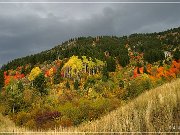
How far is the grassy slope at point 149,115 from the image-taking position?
468 inches

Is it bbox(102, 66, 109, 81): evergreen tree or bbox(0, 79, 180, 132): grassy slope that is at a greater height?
bbox(102, 66, 109, 81): evergreen tree

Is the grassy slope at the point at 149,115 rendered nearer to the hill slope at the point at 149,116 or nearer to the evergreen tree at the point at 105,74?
the hill slope at the point at 149,116

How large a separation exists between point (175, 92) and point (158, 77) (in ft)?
595

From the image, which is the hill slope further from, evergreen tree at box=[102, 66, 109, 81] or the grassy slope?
evergreen tree at box=[102, 66, 109, 81]

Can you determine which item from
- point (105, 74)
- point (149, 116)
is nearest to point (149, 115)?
point (149, 116)

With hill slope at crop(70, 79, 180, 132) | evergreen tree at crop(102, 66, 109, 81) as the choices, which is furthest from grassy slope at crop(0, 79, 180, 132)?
evergreen tree at crop(102, 66, 109, 81)

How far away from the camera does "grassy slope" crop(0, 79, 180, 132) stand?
468 inches

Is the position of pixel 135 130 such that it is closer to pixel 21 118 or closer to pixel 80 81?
pixel 21 118

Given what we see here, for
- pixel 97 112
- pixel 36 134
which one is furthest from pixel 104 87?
pixel 36 134

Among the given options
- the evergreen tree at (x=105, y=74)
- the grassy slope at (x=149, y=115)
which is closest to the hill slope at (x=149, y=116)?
the grassy slope at (x=149, y=115)

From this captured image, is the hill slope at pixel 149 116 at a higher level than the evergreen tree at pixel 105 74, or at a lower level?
lower

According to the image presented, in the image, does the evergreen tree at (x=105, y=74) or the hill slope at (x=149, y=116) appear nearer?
the hill slope at (x=149, y=116)

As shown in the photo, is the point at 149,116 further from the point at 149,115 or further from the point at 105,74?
the point at 105,74

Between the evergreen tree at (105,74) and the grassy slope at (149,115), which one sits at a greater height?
the evergreen tree at (105,74)
